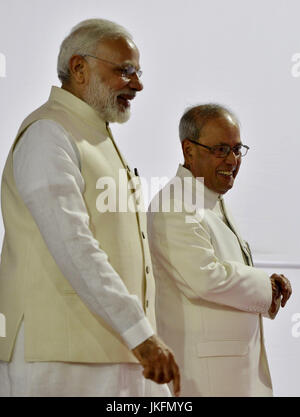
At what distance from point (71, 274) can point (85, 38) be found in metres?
0.82

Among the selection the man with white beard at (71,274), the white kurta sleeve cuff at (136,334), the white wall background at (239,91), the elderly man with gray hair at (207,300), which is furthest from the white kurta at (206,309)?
the white wall background at (239,91)

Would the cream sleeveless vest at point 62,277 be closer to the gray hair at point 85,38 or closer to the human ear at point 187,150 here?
the gray hair at point 85,38

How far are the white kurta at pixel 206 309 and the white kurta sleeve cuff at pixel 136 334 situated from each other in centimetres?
83

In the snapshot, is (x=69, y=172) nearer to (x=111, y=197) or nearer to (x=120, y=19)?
(x=111, y=197)

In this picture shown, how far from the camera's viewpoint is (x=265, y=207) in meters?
4.50

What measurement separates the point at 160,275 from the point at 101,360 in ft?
2.75

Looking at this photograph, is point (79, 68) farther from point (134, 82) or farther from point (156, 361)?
point (156, 361)

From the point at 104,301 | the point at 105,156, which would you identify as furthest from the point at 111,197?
the point at 104,301

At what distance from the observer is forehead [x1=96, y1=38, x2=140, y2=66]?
278 cm

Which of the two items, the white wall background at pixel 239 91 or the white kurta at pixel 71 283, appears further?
the white wall background at pixel 239 91

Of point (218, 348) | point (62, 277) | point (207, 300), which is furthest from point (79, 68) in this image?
point (218, 348)

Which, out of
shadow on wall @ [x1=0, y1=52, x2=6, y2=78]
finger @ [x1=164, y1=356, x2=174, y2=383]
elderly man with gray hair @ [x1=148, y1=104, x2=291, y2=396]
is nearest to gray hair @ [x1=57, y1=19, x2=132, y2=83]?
elderly man with gray hair @ [x1=148, y1=104, x2=291, y2=396]

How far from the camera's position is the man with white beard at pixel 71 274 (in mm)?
2352

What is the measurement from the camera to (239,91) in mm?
4473
